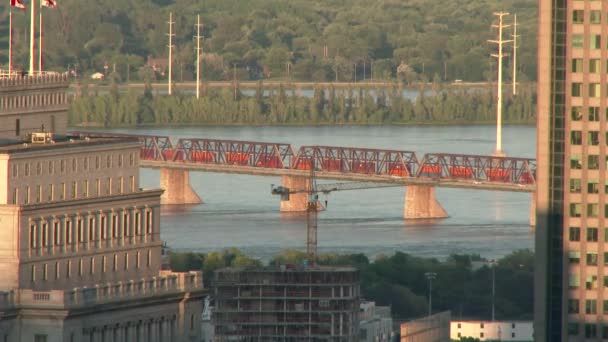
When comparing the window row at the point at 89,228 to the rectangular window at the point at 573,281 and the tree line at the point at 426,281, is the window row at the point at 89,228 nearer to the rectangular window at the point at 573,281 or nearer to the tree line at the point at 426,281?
the rectangular window at the point at 573,281

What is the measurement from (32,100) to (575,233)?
18.3 m

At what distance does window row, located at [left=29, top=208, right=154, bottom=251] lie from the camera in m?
117

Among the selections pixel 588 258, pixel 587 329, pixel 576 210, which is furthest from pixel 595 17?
pixel 587 329

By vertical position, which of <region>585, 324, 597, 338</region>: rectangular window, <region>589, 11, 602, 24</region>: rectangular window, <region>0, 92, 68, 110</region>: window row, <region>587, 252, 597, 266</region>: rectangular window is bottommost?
<region>585, 324, 597, 338</region>: rectangular window

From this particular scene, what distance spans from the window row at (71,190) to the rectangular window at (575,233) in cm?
1474

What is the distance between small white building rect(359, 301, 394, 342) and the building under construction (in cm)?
943

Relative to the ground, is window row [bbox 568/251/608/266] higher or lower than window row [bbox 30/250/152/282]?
higher

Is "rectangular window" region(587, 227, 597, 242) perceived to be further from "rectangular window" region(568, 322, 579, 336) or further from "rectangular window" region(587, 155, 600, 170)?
"rectangular window" region(568, 322, 579, 336)

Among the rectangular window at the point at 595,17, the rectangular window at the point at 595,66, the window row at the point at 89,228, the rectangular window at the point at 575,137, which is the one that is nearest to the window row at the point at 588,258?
the rectangular window at the point at 575,137

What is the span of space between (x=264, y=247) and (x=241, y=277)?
196 ft

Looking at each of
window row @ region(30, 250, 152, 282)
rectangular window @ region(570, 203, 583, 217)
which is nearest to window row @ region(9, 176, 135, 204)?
window row @ region(30, 250, 152, 282)

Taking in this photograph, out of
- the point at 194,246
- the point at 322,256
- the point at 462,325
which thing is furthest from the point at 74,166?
the point at 194,246

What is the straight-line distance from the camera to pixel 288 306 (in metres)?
124

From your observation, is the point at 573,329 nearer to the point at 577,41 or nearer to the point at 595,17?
the point at 577,41
